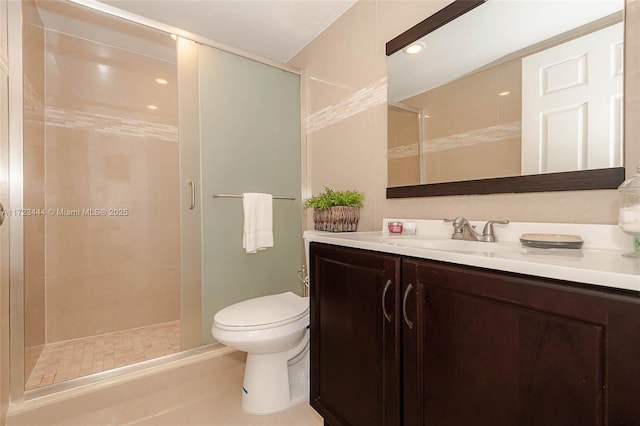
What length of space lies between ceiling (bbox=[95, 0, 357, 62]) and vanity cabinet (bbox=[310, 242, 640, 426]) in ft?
5.08

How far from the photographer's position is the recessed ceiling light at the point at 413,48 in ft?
4.52

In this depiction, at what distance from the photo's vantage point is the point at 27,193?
1475 millimetres

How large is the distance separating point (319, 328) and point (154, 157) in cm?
190

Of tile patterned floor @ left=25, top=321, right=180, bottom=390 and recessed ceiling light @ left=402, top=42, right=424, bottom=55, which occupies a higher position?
recessed ceiling light @ left=402, top=42, right=424, bottom=55

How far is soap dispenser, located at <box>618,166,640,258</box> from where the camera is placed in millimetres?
667

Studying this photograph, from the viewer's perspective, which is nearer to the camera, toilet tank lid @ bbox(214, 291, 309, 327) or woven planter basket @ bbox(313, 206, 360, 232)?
toilet tank lid @ bbox(214, 291, 309, 327)

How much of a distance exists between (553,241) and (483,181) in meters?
0.37

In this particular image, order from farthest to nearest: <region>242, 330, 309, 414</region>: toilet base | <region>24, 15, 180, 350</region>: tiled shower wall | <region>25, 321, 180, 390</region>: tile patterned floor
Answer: <region>24, 15, 180, 350</region>: tiled shower wall → <region>25, 321, 180, 390</region>: tile patterned floor → <region>242, 330, 309, 414</region>: toilet base

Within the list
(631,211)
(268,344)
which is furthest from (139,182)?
(631,211)

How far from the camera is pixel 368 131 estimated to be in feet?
5.47

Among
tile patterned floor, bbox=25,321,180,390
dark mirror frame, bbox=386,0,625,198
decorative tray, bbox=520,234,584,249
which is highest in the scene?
dark mirror frame, bbox=386,0,625,198

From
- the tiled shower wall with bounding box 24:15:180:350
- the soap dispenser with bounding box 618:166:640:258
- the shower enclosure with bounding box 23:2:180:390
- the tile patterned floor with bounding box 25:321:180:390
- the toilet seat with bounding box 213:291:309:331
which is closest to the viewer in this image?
the soap dispenser with bounding box 618:166:640:258

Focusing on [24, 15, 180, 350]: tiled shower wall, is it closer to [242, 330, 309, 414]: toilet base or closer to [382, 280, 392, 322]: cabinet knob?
[242, 330, 309, 414]: toilet base

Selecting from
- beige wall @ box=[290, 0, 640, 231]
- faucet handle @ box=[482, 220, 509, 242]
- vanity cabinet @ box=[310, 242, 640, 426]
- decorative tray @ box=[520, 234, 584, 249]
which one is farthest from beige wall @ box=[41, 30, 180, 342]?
decorative tray @ box=[520, 234, 584, 249]
